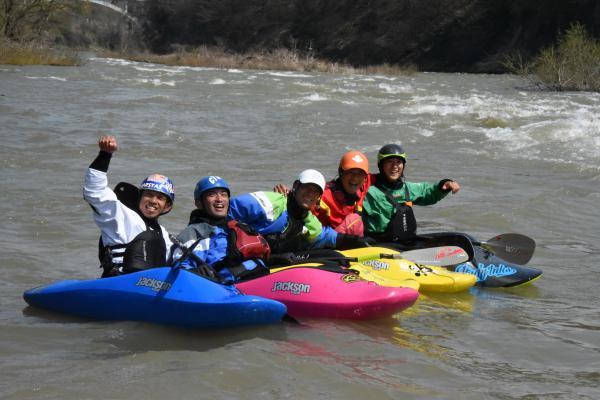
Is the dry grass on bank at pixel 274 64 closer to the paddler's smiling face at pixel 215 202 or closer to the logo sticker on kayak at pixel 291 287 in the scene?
the paddler's smiling face at pixel 215 202

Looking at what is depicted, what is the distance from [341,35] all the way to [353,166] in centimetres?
5152

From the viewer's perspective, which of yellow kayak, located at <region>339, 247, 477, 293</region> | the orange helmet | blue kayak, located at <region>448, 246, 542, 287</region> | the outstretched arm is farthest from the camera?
the outstretched arm

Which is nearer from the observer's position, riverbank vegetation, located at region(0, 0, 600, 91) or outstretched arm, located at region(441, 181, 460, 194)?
outstretched arm, located at region(441, 181, 460, 194)

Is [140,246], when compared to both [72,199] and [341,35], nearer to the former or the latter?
[72,199]

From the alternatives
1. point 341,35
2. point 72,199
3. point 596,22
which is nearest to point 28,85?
point 72,199

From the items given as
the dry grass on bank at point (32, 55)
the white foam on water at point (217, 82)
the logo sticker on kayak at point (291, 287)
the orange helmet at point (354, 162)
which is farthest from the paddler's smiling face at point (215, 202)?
the dry grass on bank at point (32, 55)

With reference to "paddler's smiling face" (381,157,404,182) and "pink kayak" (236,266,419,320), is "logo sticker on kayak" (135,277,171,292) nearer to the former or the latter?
"pink kayak" (236,266,419,320)

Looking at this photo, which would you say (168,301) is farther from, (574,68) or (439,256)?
(574,68)

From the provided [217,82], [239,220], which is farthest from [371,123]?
[239,220]

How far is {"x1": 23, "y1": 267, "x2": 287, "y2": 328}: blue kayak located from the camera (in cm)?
426

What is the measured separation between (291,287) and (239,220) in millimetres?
708

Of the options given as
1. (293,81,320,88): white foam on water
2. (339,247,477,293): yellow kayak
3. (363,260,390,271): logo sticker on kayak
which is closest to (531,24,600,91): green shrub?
(293,81,320,88): white foam on water

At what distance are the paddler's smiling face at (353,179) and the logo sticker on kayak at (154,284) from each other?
74.8 inches

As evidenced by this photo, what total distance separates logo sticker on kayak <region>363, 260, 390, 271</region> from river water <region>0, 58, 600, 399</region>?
317 mm
